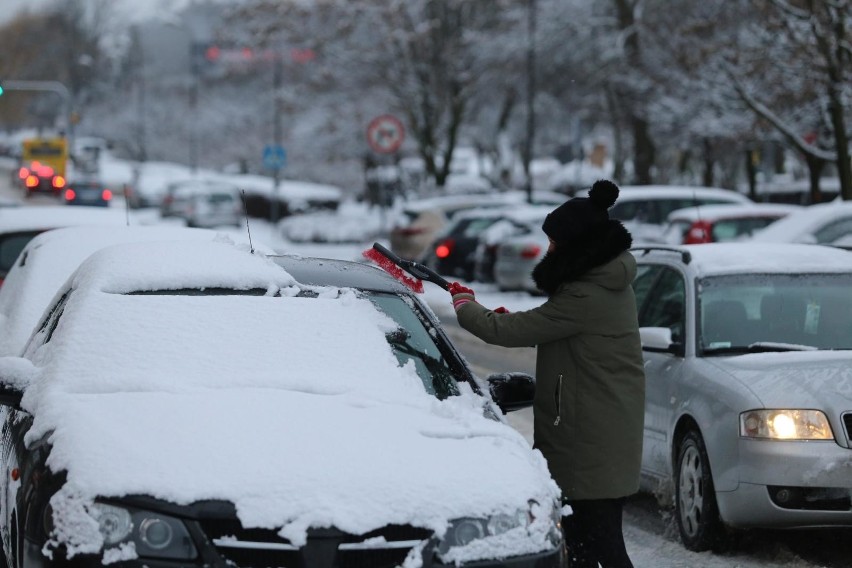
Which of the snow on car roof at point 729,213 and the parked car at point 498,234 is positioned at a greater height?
the snow on car roof at point 729,213

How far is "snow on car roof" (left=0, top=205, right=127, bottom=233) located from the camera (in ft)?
41.7

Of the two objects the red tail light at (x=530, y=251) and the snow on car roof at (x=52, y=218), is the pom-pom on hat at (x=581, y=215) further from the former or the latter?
the red tail light at (x=530, y=251)

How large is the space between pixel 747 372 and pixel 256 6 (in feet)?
143

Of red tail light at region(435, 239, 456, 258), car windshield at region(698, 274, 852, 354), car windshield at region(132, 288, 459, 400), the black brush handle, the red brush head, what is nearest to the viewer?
car windshield at region(132, 288, 459, 400)

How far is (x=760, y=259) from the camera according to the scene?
8141 millimetres

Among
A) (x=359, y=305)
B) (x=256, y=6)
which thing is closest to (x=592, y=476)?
(x=359, y=305)

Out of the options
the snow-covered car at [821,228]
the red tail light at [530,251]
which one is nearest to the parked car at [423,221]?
the red tail light at [530,251]

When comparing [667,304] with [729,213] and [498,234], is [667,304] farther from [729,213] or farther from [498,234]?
[498,234]

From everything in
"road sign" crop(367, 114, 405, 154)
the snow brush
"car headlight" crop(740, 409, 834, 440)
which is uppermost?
"road sign" crop(367, 114, 405, 154)

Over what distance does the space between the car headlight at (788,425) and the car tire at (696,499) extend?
0.36 meters

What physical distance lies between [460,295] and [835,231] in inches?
448

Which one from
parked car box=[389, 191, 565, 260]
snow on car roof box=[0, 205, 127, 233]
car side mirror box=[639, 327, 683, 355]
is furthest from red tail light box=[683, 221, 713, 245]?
car side mirror box=[639, 327, 683, 355]

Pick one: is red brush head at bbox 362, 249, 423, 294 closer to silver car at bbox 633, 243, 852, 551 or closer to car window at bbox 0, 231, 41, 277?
silver car at bbox 633, 243, 852, 551

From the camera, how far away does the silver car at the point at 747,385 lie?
662 cm
